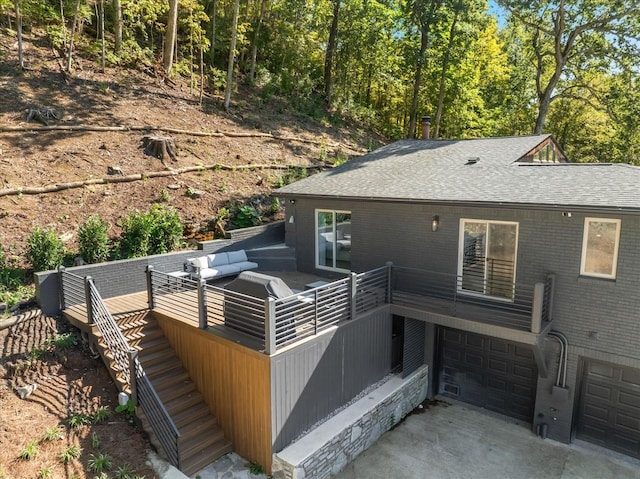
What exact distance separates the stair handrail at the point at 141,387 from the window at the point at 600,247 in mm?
Result: 7178

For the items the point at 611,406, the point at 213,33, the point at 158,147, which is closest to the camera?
the point at 611,406

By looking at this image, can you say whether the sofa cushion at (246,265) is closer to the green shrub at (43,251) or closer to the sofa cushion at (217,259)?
the sofa cushion at (217,259)

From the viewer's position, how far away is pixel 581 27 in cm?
2038

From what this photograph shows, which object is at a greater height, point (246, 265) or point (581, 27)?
point (581, 27)

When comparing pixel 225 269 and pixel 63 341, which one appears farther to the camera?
pixel 225 269

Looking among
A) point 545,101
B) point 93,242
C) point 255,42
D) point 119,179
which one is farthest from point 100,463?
point 545,101

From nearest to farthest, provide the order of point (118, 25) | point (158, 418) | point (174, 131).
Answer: point (158, 418) → point (174, 131) → point (118, 25)

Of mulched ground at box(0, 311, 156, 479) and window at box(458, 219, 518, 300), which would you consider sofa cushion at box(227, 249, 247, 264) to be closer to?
mulched ground at box(0, 311, 156, 479)

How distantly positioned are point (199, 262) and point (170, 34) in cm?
1269

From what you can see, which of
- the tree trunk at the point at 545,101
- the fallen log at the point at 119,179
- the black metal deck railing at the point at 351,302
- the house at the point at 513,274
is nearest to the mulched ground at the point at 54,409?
the black metal deck railing at the point at 351,302

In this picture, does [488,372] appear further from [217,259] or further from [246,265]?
[217,259]

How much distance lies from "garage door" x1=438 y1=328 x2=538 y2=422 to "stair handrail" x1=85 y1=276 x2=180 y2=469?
5881 mm

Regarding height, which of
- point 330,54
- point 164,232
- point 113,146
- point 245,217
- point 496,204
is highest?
point 330,54

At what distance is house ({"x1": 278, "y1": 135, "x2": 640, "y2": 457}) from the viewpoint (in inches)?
272
